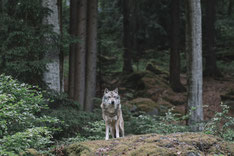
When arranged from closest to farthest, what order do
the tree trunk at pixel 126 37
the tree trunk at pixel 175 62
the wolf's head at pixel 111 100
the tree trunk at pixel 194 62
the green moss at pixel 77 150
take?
the green moss at pixel 77 150 → the wolf's head at pixel 111 100 → the tree trunk at pixel 194 62 → the tree trunk at pixel 175 62 → the tree trunk at pixel 126 37

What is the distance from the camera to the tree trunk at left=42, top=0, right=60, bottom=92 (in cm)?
1108

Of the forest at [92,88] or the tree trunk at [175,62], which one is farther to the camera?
the tree trunk at [175,62]

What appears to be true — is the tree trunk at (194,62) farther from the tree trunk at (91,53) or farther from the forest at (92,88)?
the tree trunk at (91,53)

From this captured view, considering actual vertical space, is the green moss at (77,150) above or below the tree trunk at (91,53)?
below

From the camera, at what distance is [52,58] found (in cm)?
1130

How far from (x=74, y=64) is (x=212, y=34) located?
45.1ft

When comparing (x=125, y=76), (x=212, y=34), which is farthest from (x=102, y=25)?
(x=212, y=34)

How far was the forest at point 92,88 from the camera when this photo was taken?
5.64 m

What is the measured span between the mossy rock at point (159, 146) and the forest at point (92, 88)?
0.02 meters


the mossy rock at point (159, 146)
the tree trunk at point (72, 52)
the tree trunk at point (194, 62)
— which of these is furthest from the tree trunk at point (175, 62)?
the mossy rock at point (159, 146)

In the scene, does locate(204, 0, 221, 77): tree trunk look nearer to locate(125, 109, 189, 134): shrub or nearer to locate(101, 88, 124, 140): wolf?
locate(125, 109, 189, 134): shrub

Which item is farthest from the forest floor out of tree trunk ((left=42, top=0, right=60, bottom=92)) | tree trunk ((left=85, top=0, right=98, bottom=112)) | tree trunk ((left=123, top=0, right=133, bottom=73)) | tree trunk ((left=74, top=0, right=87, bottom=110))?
tree trunk ((left=42, top=0, right=60, bottom=92))

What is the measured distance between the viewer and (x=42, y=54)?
10.7 m

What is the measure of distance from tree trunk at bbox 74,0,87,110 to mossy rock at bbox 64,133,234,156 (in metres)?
8.02
